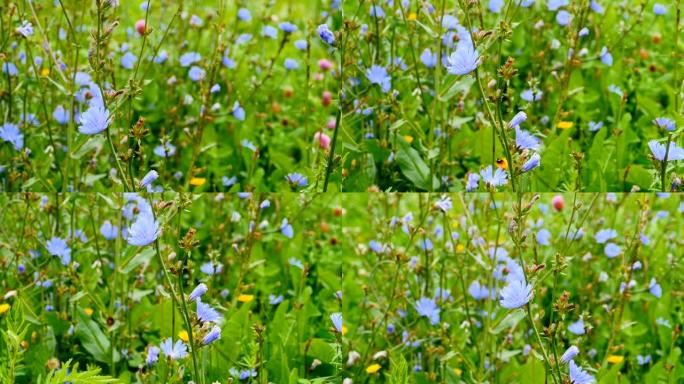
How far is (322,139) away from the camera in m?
2.45

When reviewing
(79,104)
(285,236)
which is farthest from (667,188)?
(79,104)

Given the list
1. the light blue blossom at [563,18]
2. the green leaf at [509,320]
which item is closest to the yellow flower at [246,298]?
the green leaf at [509,320]

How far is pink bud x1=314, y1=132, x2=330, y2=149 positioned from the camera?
2.40 m

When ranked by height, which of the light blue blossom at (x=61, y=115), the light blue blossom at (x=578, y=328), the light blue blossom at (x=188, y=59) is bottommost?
the light blue blossom at (x=578, y=328)

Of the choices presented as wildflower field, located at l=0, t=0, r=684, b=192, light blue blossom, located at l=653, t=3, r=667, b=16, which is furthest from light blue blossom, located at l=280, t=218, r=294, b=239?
light blue blossom, located at l=653, t=3, r=667, b=16

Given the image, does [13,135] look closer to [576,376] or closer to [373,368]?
[373,368]

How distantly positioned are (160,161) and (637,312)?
1.40 metres

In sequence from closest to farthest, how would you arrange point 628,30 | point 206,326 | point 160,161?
point 206,326 → point 160,161 → point 628,30

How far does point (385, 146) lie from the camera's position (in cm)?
233

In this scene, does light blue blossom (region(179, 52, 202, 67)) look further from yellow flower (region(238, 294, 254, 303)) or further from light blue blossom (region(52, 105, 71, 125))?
yellow flower (region(238, 294, 254, 303))

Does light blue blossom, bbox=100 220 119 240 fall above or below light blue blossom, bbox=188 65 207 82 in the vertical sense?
below

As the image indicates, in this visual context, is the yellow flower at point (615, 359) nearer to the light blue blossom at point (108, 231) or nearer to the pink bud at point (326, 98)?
the pink bud at point (326, 98)

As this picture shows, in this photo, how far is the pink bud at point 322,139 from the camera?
7.87 feet

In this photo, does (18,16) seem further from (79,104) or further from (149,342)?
(149,342)
